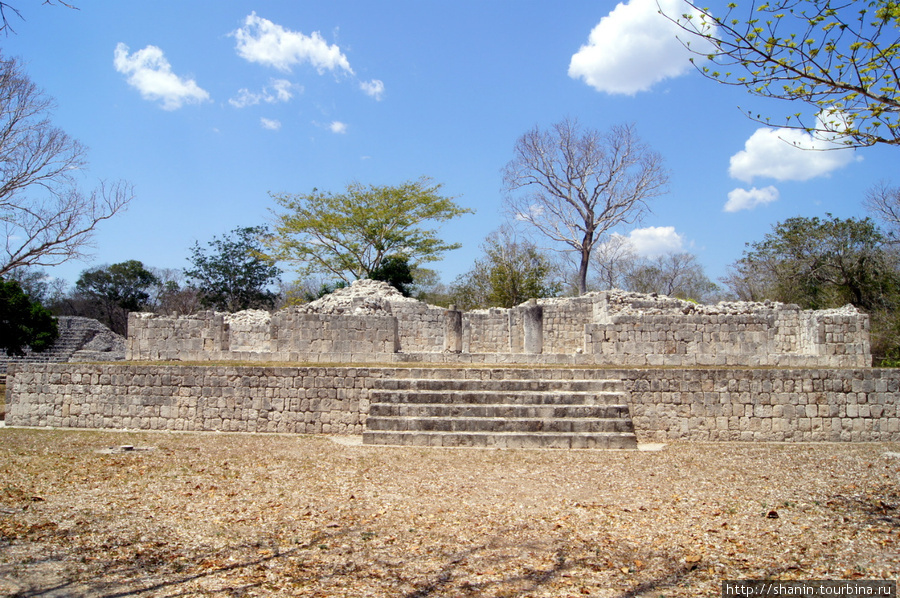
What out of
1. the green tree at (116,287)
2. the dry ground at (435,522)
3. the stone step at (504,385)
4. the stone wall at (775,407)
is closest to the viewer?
the dry ground at (435,522)

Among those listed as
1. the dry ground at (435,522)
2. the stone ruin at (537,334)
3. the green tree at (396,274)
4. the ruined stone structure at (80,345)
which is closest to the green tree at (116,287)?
the ruined stone structure at (80,345)

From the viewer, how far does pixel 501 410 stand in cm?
973

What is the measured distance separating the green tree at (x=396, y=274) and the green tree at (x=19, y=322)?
14.5 meters

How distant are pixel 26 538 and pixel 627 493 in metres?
5.46

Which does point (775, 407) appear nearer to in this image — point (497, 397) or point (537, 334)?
point (497, 397)

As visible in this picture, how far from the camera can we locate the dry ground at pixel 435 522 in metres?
3.96

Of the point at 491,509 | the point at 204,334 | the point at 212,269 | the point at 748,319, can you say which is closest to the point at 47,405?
the point at 204,334

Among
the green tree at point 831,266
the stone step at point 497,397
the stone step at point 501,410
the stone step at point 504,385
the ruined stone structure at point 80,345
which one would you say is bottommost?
the stone step at point 501,410

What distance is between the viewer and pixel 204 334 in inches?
709

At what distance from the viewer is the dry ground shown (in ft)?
13.0

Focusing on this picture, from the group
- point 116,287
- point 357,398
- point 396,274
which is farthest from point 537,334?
point 116,287

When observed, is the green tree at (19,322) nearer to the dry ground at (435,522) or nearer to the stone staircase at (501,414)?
the dry ground at (435,522)

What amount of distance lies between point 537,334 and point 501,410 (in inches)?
330

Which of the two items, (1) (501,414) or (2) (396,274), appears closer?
(1) (501,414)
